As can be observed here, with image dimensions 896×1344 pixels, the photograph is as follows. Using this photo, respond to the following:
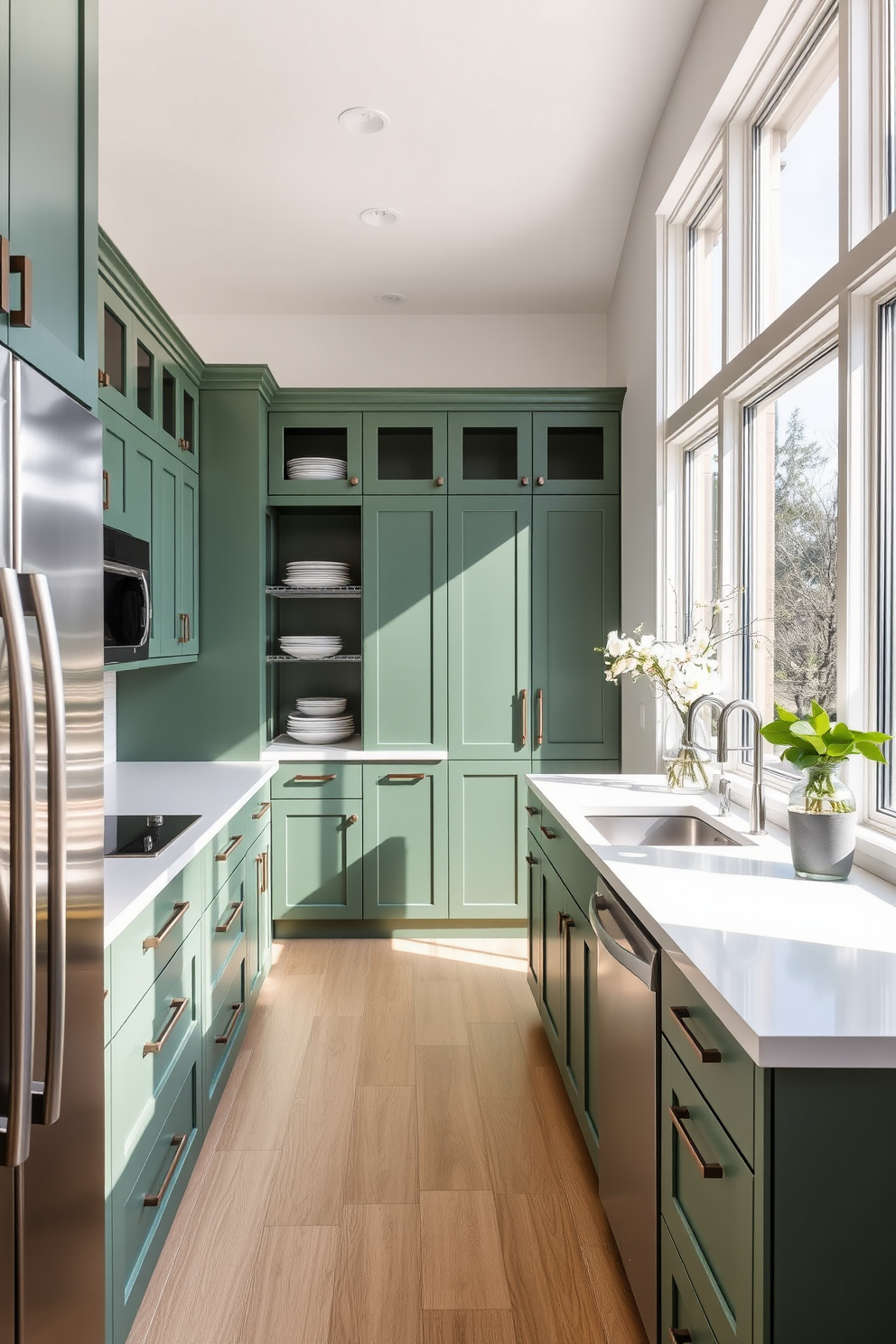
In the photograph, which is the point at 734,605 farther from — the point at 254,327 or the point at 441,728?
the point at 254,327

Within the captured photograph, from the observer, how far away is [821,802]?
1.63 metres

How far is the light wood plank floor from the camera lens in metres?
1.71

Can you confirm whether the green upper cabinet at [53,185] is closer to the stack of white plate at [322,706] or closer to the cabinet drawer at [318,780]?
the cabinet drawer at [318,780]

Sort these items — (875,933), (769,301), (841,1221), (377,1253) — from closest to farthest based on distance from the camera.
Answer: (841,1221), (875,933), (377,1253), (769,301)

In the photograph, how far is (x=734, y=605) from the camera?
2.65 metres

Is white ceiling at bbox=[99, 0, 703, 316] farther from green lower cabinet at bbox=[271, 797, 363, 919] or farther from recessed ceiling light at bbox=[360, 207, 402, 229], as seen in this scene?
green lower cabinet at bbox=[271, 797, 363, 919]

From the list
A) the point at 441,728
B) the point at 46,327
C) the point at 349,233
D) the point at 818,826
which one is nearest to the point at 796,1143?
the point at 818,826

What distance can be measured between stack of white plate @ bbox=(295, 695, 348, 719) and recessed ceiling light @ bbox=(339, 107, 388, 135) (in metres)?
2.31

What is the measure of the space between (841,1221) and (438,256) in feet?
12.5

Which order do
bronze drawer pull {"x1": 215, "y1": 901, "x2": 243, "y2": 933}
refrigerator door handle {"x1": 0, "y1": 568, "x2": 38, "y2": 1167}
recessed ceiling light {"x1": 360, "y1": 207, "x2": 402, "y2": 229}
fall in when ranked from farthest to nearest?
recessed ceiling light {"x1": 360, "y1": 207, "x2": 402, "y2": 229} < bronze drawer pull {"x1": 215, "y1": 901, "x2": 243, "y2": 933} < refrigerator door handle {"x1": 0, "y1": 568, "x2": 38, "y2": 1167}

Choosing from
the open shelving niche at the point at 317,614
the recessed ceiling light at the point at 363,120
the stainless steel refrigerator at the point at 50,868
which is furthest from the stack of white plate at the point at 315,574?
the stainless steel refrigerator at the point at 50,868

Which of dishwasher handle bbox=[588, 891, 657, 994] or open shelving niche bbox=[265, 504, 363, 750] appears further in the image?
open shelving niche bbox=[265, 504, 363, 750]

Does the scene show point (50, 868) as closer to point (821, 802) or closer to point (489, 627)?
point (821, 802)

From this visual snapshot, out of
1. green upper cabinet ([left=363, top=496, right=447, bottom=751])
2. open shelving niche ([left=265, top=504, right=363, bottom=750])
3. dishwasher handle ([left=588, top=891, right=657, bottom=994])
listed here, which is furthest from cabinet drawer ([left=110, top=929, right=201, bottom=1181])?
open shelving niche ([left=265, top=504, right=363, bottom=750])
